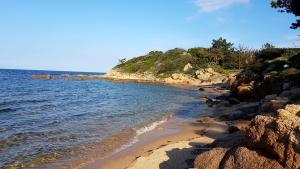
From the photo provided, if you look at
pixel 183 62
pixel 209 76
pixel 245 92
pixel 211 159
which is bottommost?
pixel 211 159

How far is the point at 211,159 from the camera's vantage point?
34.2ft

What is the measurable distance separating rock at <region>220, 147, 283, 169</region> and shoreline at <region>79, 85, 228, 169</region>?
8.35 feet

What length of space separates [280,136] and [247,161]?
107 cm

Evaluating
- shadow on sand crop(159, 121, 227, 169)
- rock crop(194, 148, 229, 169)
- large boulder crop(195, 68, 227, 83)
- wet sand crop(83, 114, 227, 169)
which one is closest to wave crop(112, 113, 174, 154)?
wet sand crop(83, 114, 227, 169)

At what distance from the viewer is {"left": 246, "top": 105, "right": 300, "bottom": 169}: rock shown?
8703mm

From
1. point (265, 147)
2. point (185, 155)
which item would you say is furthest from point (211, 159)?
point (185, 155)

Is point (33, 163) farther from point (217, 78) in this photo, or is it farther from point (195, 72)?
point (195, 72)

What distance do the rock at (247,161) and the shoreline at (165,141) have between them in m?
2.55

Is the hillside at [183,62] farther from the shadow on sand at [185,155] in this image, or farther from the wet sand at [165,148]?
the shadow on sand at [185,155]

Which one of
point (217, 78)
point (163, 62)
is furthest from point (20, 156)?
point (163, 62)

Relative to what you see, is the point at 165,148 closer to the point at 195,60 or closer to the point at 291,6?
the point at 291,6

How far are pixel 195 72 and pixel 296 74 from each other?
63.5 metres

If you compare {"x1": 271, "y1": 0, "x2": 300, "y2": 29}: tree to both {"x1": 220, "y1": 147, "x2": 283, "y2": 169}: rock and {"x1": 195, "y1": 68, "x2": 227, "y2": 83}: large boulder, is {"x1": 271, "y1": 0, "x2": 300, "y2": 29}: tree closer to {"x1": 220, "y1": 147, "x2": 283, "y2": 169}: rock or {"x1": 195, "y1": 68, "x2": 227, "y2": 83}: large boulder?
{"x1": 220, "y1": 147, "x2": 283, "y2": 169}: rock

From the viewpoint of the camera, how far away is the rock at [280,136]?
8.70m
